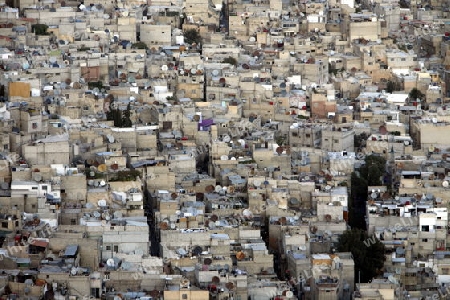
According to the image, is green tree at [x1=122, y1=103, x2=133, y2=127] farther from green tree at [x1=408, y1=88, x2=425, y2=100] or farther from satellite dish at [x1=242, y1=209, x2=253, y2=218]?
green tree at [x1=408, y1=88, x2=425, y2=100]

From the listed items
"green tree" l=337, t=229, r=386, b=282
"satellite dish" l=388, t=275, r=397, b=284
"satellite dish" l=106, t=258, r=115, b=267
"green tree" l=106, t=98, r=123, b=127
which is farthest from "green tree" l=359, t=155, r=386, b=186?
"satellite dish" l=106, t=258, r=115, b=267

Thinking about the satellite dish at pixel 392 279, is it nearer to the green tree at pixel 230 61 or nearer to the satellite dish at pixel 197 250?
the satellite dish at pixel 197 250

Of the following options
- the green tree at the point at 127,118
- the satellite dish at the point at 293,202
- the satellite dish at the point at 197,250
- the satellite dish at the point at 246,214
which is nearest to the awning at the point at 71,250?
the satellite dish at the point at 197,250

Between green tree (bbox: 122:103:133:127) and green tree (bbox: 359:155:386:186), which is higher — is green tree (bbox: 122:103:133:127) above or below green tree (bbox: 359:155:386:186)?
above

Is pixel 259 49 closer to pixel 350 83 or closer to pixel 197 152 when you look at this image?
pixel 350 83

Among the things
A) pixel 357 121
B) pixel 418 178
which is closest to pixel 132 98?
pixel 357 121

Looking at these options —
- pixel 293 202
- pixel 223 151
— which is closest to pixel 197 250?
pixel 293 202

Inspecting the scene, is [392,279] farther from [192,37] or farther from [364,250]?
[192,37]
